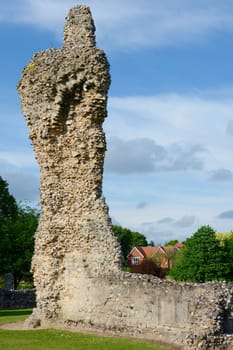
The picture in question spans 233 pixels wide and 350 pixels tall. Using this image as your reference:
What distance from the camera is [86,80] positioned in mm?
22797

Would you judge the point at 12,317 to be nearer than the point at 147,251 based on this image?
Yes

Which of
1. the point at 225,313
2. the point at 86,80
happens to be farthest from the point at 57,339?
the point at 86,80

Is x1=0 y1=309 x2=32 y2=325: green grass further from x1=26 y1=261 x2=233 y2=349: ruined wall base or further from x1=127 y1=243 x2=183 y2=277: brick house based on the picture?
x1=127 y1=243 x2=183 y2=277: brick house

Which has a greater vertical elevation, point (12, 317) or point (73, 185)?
point (73, 185)

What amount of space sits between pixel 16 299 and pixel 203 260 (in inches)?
892

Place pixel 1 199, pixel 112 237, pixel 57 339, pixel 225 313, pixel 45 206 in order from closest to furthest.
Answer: pixel 225 313, pixel 57 339, pixel 112 237, pixel 45 206, pixel 1 199

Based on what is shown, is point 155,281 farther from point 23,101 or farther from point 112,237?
point 23,101

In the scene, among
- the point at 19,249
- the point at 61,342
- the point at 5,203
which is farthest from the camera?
the point at 19,249

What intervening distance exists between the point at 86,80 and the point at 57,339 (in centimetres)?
870

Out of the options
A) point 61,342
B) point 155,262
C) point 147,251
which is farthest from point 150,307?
point 147,251

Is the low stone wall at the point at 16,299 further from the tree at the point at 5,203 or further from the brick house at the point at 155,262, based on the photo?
the brick house at the point at 155,262

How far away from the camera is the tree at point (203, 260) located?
58.1 m

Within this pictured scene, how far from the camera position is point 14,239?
49.6 meters

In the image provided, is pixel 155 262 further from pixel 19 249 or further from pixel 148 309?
pixel 148 309
